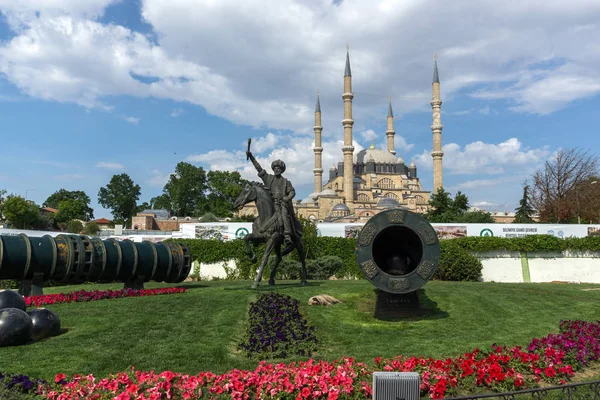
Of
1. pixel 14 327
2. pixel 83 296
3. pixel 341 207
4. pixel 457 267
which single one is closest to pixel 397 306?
pixel 14 327

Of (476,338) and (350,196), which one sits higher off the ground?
(350,196)

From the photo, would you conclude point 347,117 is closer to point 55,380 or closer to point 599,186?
point 599,186

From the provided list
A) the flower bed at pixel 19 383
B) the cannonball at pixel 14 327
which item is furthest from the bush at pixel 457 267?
the flower bed at pixel 19 383

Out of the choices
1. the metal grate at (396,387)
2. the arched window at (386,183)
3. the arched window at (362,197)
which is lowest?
the metal grate at (396,387)

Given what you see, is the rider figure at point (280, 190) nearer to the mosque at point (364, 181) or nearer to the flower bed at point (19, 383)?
the flower bed at point (19, 383)

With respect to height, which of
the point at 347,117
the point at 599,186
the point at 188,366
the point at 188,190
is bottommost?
the point at 188,366

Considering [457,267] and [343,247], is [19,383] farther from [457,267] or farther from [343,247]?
[343,247]

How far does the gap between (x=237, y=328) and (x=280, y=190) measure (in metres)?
4.03

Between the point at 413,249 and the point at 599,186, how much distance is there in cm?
3972

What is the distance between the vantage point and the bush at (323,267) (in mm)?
20344

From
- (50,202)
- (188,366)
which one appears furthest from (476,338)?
(50,202)

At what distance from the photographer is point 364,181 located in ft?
314

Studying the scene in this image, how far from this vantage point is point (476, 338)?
302 inches

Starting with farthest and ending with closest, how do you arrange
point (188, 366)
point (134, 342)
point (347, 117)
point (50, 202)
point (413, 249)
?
point (50, 202) < point (347, 117) < point (413, 249) < point (134, 342) < point (188, 366)
